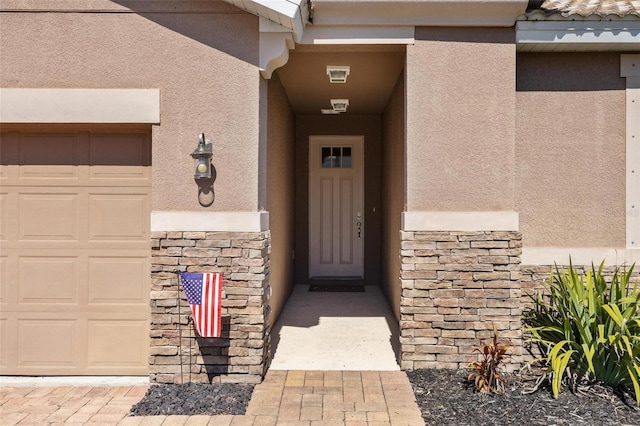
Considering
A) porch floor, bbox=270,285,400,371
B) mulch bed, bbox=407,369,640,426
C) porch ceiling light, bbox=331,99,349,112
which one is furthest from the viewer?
porch ceiling light, bbox=331,99,349,112

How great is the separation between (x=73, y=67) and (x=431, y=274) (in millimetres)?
3815

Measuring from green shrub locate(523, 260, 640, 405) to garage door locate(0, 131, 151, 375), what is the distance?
12.4ft

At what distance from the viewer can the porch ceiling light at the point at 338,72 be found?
17.9 ft

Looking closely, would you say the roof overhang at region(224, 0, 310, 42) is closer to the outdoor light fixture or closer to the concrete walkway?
the outdoor light fixture

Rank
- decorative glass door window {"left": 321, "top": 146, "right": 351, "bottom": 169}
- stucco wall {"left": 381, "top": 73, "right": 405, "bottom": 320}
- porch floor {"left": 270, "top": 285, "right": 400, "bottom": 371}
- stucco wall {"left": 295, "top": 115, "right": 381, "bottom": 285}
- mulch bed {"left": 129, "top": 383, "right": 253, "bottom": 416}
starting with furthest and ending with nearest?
decorative glass door window {"left": 321, "top": 146, "right": 351, "bottom": 169}, stucco wall {"left": 295, "top": 115, "right": 381, "bottom": 285}, stucco wall {"left": 381, "top": 73, "right": 405, "bottom": 320}, porch floor {"left": 270, "top": 285, "right": 400, "bottom": 371}, mulch bed {"left": 129, "top": 383, "right": 253, "bottom": 416}

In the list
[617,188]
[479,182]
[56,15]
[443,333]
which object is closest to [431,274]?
[443,333]

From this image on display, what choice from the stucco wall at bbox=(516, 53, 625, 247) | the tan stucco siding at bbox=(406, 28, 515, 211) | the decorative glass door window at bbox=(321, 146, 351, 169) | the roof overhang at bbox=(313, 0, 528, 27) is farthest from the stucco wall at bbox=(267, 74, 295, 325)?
the stucco wall at bbox=(516, 53, 625, 247)

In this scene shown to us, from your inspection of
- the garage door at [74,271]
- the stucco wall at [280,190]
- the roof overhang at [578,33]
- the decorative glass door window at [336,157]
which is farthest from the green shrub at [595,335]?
the decorative glass door window at [336,157]

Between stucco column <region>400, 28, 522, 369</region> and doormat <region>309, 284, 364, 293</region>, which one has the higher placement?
stucco column <region>400, 28, 522, 369</region>

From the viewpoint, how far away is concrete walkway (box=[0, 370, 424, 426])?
11.8 ft

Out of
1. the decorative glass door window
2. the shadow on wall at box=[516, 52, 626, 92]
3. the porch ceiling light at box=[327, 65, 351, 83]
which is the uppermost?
the porch ceiling light at box=[327, 65, 351, 83]

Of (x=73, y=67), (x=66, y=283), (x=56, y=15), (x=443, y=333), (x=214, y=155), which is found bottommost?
(x=443, y=333)

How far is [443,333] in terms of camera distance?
14.6 feet

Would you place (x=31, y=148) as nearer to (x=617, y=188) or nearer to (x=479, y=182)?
(x=479, y=182)
